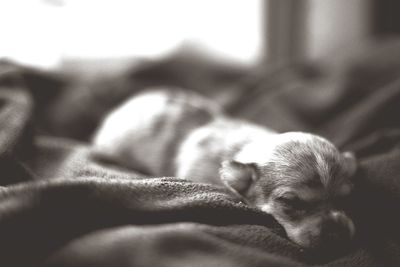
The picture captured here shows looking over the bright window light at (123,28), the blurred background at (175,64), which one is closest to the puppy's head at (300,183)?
the blurred background at (175,64)

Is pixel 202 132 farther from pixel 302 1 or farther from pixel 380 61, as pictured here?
pixel 302 1

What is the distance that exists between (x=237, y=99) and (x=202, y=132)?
562 millimetres

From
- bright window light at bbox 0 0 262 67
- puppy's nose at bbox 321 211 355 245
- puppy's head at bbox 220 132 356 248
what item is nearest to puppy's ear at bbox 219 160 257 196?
puppy's head at bbox 220 132 356 248

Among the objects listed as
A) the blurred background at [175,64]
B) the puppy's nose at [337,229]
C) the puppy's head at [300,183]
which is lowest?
the puppy's nose at [337,229]

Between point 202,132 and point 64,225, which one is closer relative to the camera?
point 64,225

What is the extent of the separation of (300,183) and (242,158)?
30cm

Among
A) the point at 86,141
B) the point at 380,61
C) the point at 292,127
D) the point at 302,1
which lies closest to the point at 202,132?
the point at 292,127

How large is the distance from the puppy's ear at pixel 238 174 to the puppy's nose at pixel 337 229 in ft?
0.95

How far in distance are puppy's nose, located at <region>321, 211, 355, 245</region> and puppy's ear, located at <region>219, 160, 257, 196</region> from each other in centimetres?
29

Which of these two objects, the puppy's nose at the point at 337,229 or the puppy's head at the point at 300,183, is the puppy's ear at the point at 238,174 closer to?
the puppy's head at the point at 300,183

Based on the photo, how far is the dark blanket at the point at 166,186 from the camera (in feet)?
3.15

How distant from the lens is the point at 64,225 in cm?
100

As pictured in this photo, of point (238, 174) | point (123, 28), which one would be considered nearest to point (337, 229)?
point (238, 174)

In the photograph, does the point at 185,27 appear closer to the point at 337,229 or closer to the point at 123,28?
the point at 123,28
